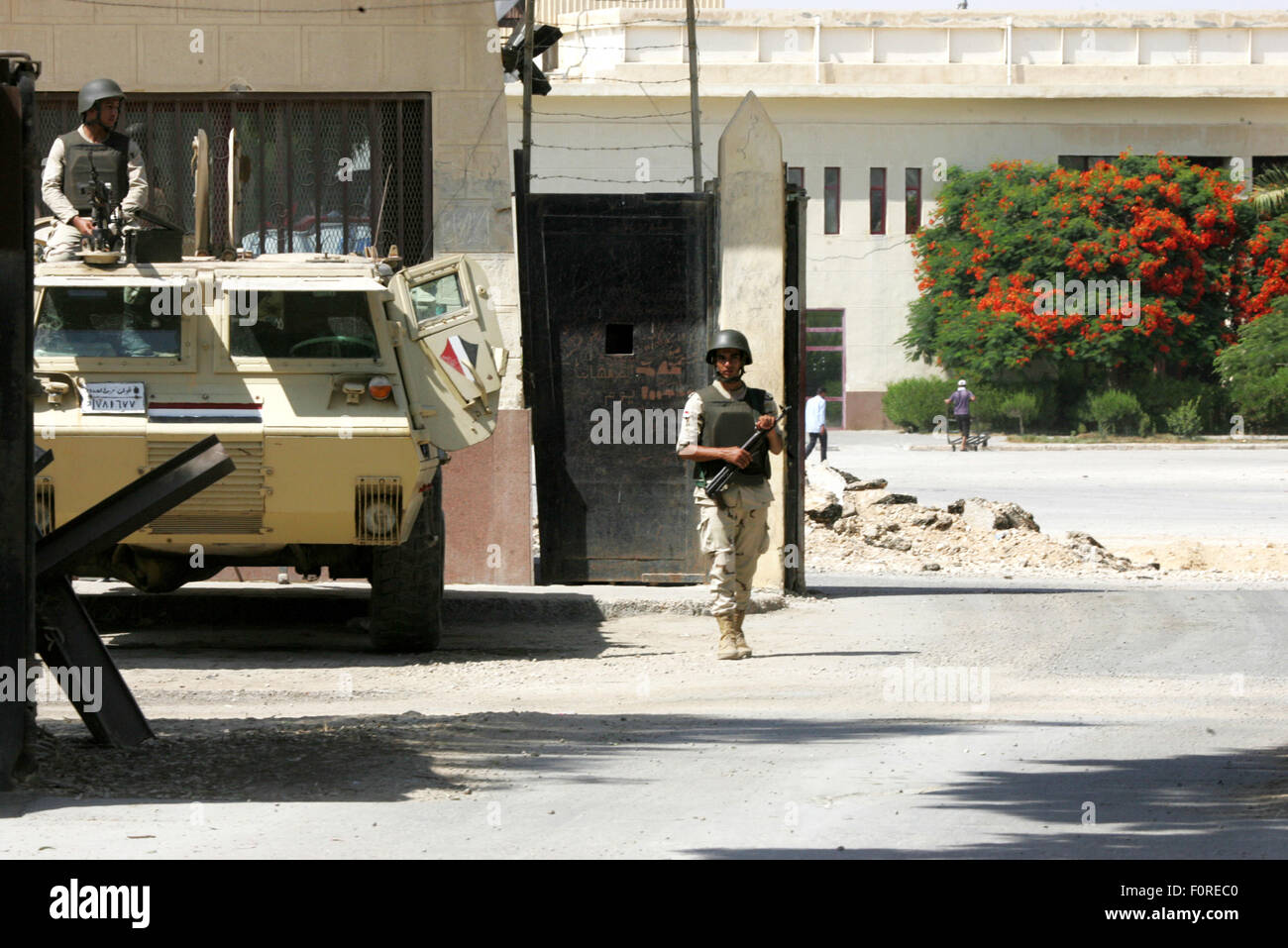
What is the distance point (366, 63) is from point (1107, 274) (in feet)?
121

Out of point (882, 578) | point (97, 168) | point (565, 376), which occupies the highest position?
point (97, 168)

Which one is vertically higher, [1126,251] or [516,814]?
[1126,251]

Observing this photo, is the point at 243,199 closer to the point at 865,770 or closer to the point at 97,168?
the point at 97,168

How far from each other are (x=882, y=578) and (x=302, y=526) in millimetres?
6711

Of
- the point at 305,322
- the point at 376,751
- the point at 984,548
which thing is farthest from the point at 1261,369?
the point at 376,751

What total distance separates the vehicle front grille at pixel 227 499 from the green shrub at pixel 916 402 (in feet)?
135

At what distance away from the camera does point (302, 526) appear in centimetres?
1091

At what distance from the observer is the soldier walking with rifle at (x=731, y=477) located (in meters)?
11.4

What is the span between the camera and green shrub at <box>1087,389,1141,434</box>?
157ft

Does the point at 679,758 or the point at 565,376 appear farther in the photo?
the point at 565,376

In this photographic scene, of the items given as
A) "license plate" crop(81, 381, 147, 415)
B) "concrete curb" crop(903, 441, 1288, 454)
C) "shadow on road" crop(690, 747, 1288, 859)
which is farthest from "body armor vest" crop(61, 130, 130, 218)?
"concrete curb" crop(903, 441, 1288, 454)

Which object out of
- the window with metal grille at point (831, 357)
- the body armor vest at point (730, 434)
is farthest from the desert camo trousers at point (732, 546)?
the window with metal grille at point (831, 357)

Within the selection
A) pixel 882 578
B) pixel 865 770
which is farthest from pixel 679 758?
pixel 882 578

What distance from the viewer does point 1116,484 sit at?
94.9ft
